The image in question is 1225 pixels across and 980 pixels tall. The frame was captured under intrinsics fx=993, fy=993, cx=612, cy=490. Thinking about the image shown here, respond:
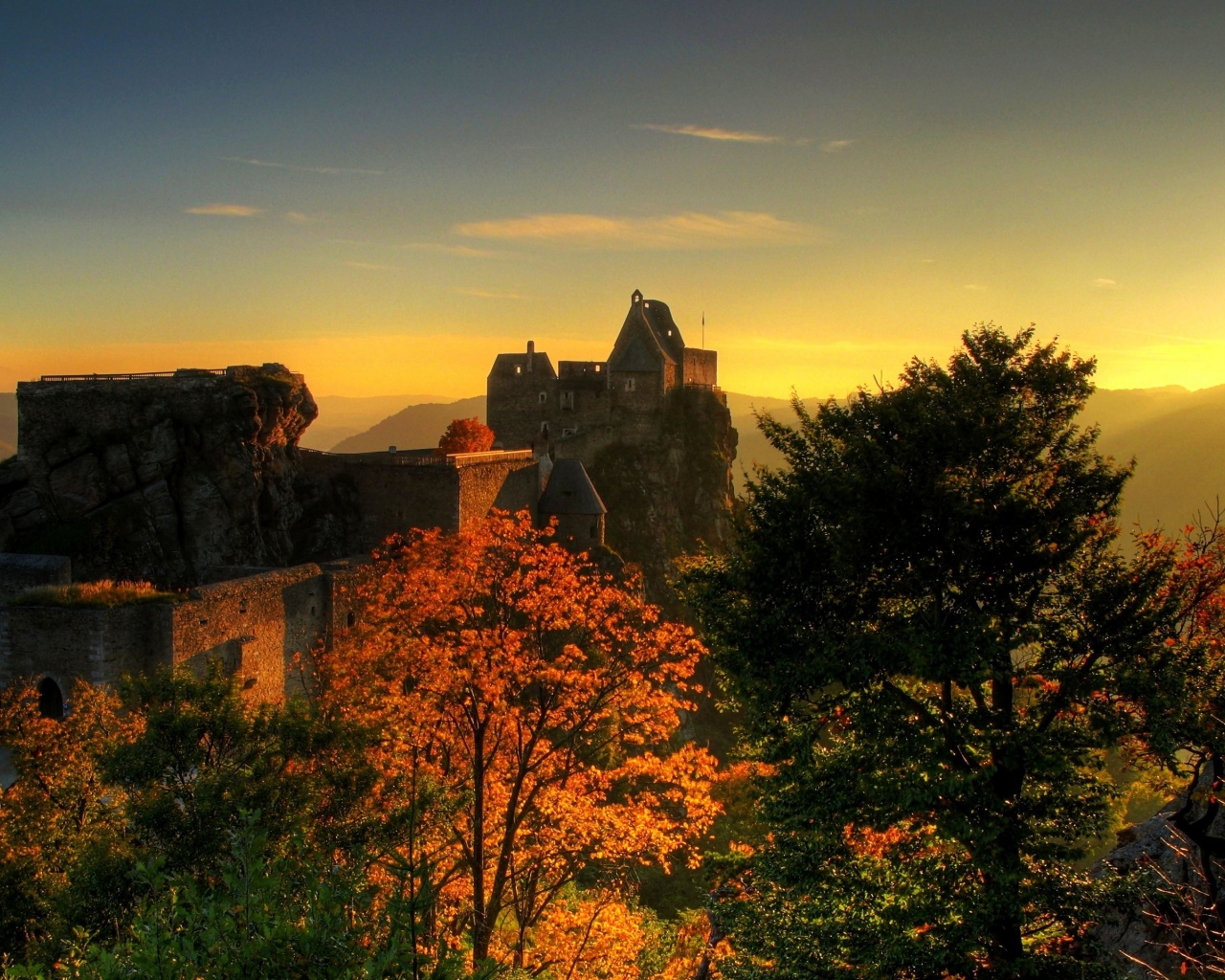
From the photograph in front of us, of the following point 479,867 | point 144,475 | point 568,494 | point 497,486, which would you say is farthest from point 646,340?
point 479,867

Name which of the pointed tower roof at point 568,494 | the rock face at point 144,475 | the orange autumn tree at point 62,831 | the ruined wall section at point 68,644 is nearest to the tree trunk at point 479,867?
the orange autumn tree at point 62,831

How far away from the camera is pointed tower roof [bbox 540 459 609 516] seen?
A: 5384 centimetres

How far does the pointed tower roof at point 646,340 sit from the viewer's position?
235 feet

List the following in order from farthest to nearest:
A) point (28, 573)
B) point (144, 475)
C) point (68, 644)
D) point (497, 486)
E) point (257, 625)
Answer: point (497, 486) < point (144, 475) < point (257, 625) < point (28, 573) < point (68, 644)

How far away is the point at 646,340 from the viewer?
244 feet

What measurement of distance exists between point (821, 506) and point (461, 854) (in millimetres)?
12645

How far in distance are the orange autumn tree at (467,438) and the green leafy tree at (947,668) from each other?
47.7 m

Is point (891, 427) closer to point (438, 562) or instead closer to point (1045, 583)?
point (1045, 583)

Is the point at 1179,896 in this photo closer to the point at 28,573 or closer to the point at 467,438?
the point at 28,573

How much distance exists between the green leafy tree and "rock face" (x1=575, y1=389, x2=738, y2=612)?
4587 cm

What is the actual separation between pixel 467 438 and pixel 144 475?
31598mm

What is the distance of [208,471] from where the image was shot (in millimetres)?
34906

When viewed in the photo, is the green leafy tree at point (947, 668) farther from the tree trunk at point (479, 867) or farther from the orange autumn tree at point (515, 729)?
the orange autumn tree at point (515, 729)

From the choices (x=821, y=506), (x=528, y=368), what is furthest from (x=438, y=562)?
(x=528, y=368)
